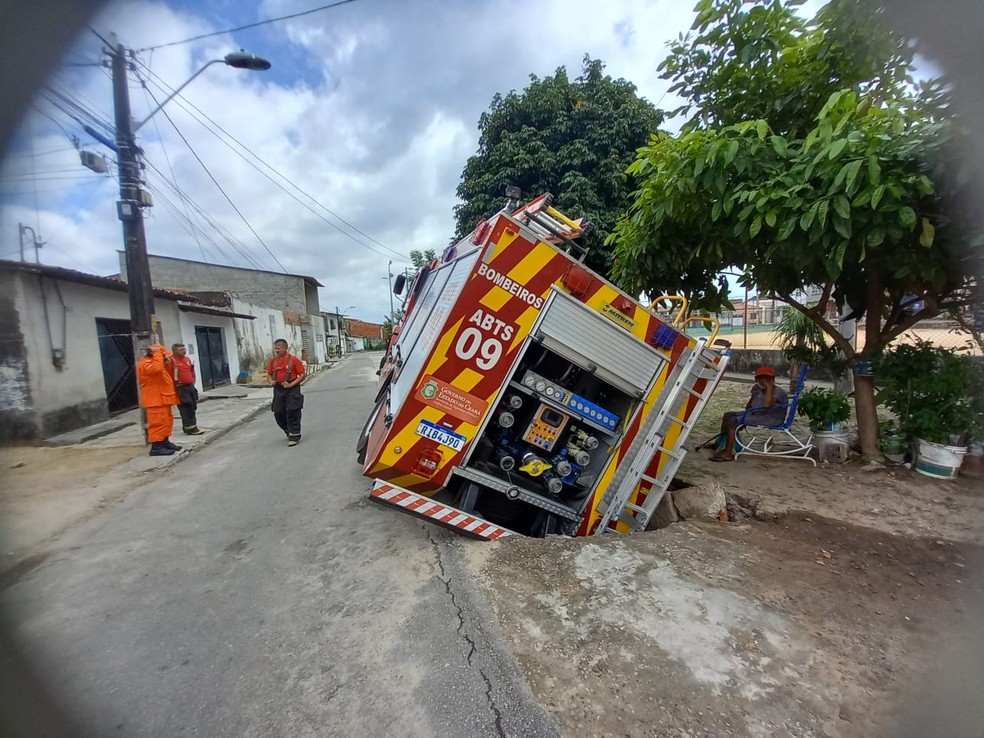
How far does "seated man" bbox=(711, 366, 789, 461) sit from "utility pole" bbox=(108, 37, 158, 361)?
8631 mm

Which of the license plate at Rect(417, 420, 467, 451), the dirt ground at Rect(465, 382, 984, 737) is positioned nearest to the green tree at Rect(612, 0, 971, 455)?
the dirt ground at Rect(465, 382, 984, 737)

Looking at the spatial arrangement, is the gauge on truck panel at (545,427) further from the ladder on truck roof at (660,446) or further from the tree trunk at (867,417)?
the tree trunk at (867,417)

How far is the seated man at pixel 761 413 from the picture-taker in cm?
550

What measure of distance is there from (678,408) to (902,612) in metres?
1.72

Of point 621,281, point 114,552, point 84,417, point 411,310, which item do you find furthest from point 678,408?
point 84,417

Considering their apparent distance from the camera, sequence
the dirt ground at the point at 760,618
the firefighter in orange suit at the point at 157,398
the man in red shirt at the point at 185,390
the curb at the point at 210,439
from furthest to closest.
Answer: the man in red shirt at the point at 185,390 < the firefighter in orange suit at the point at 157,398 < the curb at the point at 210,439 < the dirt ground at the point at 760,618

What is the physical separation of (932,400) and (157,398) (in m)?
9.50

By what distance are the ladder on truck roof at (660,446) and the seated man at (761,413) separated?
222cm

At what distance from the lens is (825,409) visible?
5.09 meters

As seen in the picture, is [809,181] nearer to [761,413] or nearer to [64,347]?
[761,413]

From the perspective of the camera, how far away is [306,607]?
2.72 meters

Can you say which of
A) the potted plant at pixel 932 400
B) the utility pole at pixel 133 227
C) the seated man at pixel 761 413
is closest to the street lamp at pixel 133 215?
the utility pole at pixel 133 227

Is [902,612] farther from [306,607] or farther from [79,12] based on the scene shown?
[79,12]

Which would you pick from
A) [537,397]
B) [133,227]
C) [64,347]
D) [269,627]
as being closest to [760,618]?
[537,397]
